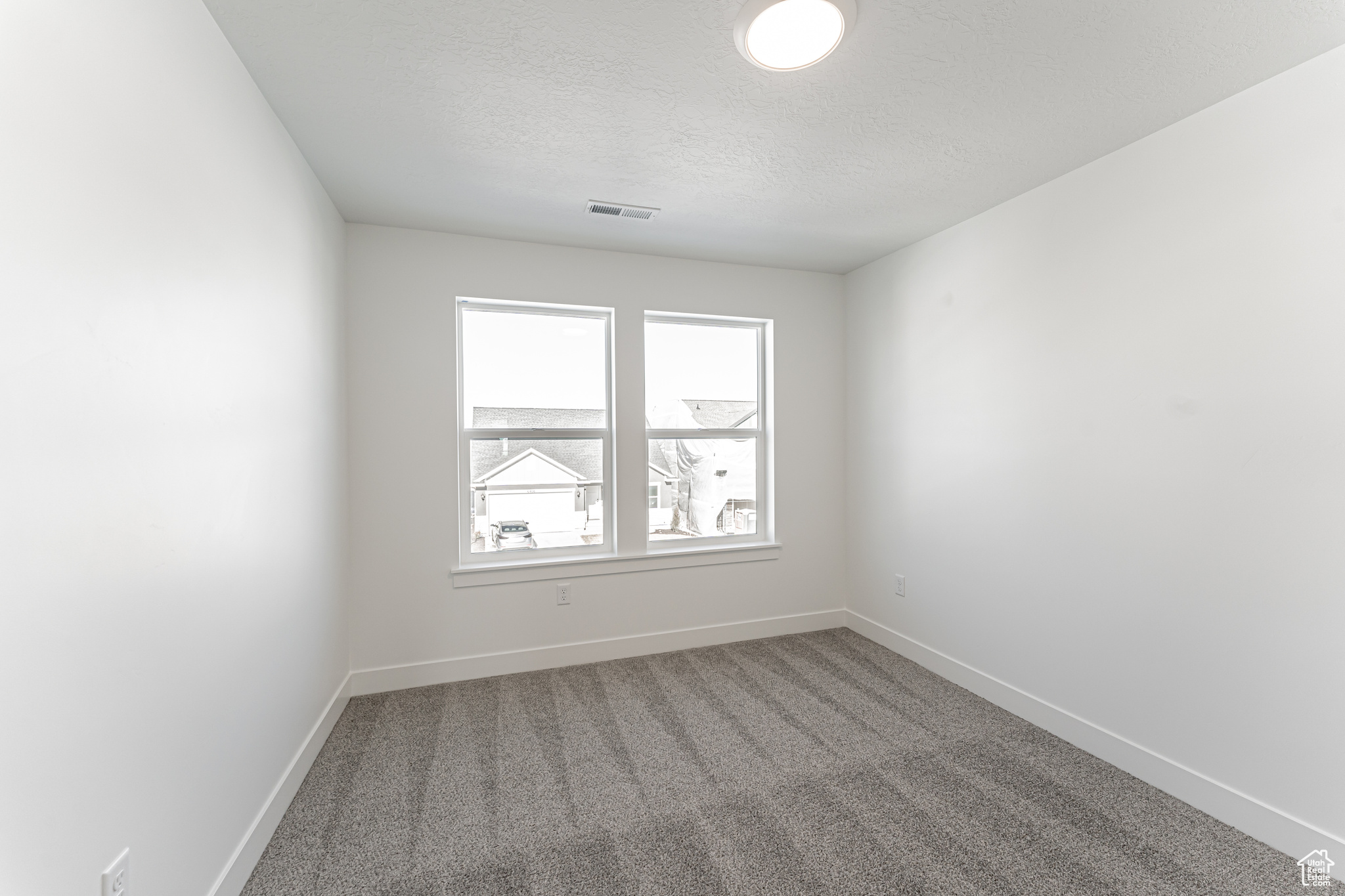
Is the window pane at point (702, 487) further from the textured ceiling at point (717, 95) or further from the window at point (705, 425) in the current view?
the textured ceiling at point (717, 95)

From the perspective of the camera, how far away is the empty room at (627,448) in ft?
4.04

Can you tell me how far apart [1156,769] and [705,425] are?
2.77 metres

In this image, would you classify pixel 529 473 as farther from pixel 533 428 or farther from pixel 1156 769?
pixel 1156 769

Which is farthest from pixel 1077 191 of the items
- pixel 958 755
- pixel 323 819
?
pixel 323 819

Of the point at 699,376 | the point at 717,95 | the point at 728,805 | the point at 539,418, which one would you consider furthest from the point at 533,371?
the point at 728,805

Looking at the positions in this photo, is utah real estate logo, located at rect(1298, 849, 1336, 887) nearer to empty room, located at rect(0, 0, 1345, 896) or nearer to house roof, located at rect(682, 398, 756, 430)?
empty room, located at rect(0, 0, 1345, 896)

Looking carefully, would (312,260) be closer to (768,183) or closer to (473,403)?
(473,403)

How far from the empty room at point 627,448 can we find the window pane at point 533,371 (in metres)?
0.03

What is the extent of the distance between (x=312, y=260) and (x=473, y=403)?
114cm

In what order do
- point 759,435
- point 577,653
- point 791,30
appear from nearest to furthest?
1. point 791,30
2. point 577,653
3. point 759,435

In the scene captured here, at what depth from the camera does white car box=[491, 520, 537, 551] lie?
11.5 ft

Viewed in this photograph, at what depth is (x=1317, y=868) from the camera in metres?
1.80

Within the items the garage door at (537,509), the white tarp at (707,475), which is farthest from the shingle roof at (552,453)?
the white tarp at (707,475)

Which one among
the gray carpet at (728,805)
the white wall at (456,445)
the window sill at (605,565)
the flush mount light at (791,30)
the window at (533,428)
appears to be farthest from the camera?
the window at (533,428)
